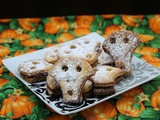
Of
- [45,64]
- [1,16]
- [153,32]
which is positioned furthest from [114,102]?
[1,16]

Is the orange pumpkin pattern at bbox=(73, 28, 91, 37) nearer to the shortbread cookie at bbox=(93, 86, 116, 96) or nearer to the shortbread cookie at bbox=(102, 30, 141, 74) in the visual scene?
the shortbread cookie at bbox=(102, 30, 141, 74)

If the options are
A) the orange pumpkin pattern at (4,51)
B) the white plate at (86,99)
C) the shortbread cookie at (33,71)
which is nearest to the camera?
the white plate at (86,99)

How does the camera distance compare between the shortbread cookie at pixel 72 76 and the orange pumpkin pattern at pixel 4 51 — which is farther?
the orange pumpkin pattern at pixel 4 51

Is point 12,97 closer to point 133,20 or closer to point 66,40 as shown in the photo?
point 66,40

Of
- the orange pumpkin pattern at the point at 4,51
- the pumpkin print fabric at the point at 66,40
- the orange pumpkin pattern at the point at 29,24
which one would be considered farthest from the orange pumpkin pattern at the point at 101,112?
the orange pumpkin pattern at the point at 29,24

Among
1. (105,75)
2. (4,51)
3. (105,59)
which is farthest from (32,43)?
(105,75)

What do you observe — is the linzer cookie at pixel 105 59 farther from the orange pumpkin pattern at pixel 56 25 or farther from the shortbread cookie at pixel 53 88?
the orange pumpkin pattern at pixel 56 25
